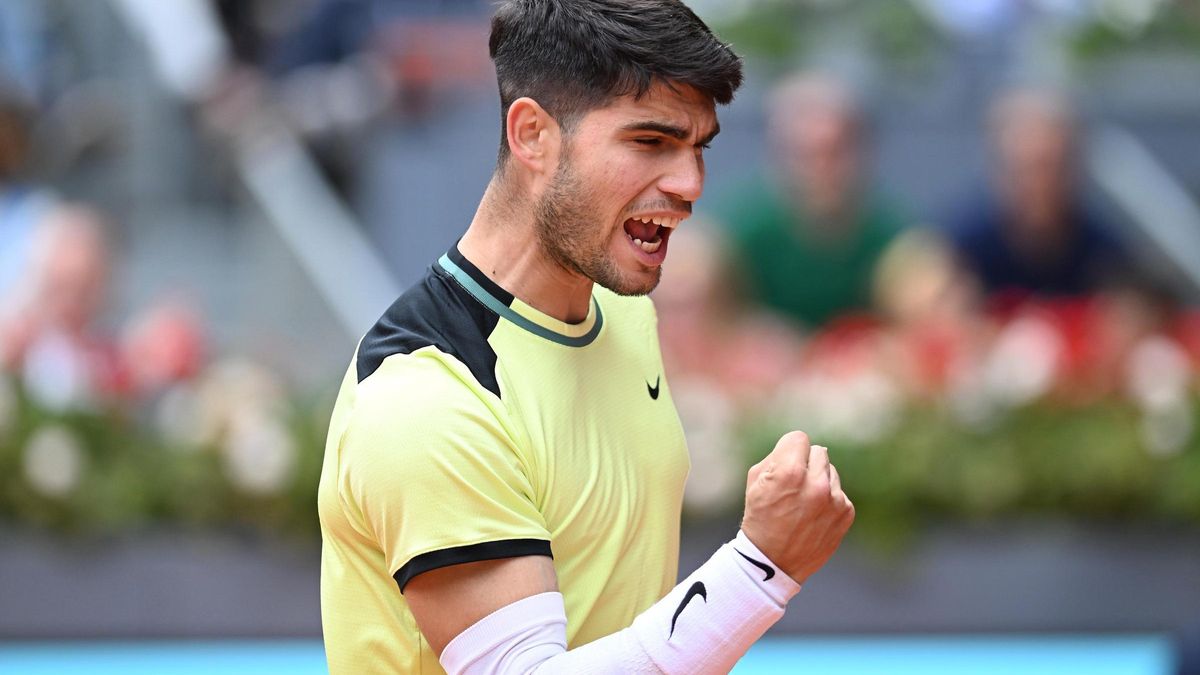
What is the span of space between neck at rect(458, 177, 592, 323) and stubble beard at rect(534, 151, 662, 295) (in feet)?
0.13

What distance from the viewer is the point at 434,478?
6.63 feet

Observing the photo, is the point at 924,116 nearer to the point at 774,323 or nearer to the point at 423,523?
the point at 774,323

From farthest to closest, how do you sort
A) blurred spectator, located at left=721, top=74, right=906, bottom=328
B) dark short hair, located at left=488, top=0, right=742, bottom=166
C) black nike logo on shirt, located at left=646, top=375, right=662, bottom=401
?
blurred spectator, located at left=721, top=74, right=906, bottom=328 → black nike logo on shirt, located at left=646, top=375, right=662, bottom=401 → dark short hair, located at left=488, top=0, right=742, bottom=166

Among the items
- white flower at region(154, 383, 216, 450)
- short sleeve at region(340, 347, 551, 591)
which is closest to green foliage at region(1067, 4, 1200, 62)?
white flower at region(154, 383, 216, 450)

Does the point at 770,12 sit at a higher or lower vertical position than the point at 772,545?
higher

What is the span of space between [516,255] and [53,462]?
348cm

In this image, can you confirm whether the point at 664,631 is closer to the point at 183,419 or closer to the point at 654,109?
the point at 654,109

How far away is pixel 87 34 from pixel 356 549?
7.22 metres

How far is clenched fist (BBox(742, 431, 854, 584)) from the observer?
203 cm

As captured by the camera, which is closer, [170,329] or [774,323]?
[170,329]

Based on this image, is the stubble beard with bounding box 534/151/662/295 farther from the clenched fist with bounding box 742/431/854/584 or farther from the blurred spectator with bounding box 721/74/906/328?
the blurred spectator with bounding box 721/74/906/328

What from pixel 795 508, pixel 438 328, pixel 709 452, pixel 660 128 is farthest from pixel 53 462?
pixel 795 508

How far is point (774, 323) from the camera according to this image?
6375 mm

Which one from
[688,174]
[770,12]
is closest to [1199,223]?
[770,12]
